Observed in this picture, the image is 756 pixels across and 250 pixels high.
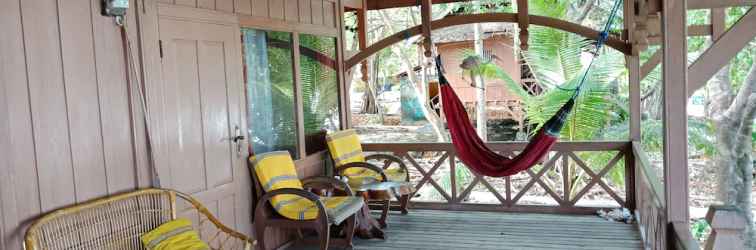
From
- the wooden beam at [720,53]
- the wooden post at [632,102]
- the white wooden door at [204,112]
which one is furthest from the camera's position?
the wooden post at [632,102]

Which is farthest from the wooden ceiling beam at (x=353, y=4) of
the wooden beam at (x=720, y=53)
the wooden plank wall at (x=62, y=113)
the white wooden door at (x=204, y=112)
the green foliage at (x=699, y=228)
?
the green foliage at (x=699, y=228)

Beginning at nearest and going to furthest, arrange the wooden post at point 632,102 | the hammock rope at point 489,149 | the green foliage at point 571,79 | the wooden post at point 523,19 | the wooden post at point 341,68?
the hammock rope at point 489,149 → the wooden post at point 632,102 → the wooden post at point 523,19 → the wooden post at point 341,68 → the green foliage at point 571,79

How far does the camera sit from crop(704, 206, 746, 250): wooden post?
2039mm

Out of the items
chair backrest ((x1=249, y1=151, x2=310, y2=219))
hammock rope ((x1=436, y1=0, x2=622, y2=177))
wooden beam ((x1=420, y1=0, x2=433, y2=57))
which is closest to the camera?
chair backrest ((x1=249, y1=151, x2=310, y2=219))

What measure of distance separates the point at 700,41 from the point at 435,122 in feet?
13.7

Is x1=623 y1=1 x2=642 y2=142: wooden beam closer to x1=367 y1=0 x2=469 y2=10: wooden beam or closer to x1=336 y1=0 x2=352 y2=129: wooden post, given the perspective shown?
x1=367 y1=0 x2=469 y2=10: wooden beam

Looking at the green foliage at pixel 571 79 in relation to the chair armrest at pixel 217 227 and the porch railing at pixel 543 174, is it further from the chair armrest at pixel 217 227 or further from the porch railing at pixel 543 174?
the chair armrest at pixel 217 227

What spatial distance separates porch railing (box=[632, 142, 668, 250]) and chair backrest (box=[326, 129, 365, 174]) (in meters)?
2.34

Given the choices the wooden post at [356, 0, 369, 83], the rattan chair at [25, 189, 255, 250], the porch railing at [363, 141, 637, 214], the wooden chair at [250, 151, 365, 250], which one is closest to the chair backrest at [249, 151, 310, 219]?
the wooden chair at [250, 151, 365, 250]

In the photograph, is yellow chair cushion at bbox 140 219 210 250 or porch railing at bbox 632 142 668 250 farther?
porch railing at bbox 632 142 668 250

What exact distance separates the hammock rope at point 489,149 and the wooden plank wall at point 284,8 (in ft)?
3.62

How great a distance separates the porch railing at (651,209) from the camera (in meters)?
3.03

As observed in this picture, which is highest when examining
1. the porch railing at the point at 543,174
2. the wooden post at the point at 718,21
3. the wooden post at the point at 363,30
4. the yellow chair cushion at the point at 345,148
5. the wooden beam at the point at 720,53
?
the wooden post at the point at 363,30

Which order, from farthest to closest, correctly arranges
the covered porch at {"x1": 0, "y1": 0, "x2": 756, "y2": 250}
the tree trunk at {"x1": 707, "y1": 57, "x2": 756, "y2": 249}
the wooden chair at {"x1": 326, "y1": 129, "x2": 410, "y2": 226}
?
the tree trunk at {"x1": 707, "y1": 57, "x2": 756, "y2": 249} → the wooden chair at {"x1": 326, "y1": 129, "x2": 410, "y2": 226} → the covered porch at {"x1": 0, "y1": 0, "x2": 756, "y2": 250}
